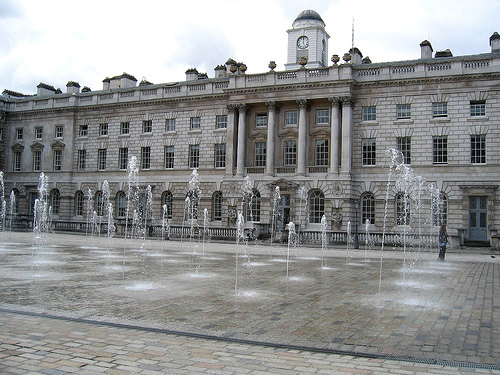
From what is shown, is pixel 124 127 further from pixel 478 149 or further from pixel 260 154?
pixel 478 149

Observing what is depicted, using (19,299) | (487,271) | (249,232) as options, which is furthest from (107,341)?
(249,232)

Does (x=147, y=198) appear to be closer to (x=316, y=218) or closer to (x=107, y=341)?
(x=316, y=218)

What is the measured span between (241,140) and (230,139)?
1073mm

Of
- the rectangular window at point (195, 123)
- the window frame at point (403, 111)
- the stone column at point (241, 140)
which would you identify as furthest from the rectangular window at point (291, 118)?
the rectangular window at point (195, 123)

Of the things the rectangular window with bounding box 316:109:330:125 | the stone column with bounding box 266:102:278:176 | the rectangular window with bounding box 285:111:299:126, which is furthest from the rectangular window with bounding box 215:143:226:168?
the rectangular window with bounding box 316:109:330:125

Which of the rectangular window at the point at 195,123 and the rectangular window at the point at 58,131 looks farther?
the rectangular window at the point at 58,131

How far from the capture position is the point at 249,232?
3862 centimetres

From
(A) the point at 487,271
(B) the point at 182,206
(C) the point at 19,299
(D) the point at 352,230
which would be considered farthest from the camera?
(B) the point at 182,206

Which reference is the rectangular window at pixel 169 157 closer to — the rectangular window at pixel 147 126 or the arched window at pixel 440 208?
the rectangular window at pixel 147 126

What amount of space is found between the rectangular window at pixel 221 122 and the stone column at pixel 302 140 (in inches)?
290

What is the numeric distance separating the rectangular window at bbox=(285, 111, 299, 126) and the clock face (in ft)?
69.2

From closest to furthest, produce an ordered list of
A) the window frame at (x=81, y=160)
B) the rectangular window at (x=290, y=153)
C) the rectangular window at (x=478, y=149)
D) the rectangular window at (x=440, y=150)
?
1. the rectangular window at (x=478, y=149)
2. the rectangular window at (x=440, y=150)
3. the rectangular window at (x=290, y=153)
4. the window frame at (x=81, y=160)

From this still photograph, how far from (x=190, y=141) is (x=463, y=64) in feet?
77.0

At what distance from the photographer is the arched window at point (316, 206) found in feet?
131
